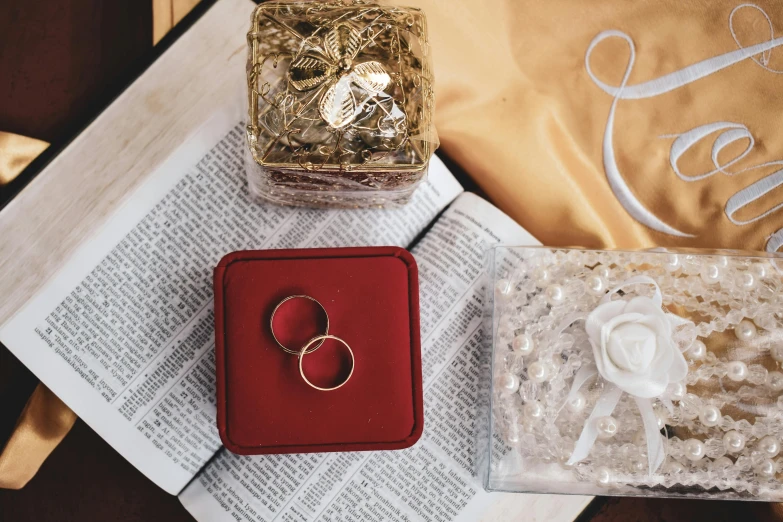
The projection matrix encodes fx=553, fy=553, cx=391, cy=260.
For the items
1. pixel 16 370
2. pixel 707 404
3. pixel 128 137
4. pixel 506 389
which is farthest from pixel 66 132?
pixel 707 404

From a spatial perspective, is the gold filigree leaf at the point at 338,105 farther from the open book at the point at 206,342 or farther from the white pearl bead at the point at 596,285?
the white pearl bead at the point at 596,285

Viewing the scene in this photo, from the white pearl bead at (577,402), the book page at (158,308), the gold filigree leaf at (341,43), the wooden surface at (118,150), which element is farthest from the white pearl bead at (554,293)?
the wooden surface at (118,150)

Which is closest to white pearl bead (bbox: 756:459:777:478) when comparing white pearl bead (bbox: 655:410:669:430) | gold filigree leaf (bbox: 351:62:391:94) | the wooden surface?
white pearl bead (bbox: 655:410:669:430)

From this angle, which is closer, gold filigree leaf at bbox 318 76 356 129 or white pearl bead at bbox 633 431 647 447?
gold filigree leaf at bbox 318 76 356 129

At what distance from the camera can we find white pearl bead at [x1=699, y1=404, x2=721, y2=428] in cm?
58

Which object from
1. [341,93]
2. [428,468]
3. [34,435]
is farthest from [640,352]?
[34,435]

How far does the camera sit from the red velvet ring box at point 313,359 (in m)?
0.55

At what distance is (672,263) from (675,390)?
5.4 inches

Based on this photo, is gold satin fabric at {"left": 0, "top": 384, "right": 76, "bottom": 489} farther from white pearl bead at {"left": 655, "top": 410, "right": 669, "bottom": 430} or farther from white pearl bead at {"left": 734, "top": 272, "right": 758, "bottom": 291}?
white pearl bead at {"left": 734, "top": 272, "right": 758, "bottom": 291}

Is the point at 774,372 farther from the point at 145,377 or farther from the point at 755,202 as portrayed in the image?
the point at 145,377

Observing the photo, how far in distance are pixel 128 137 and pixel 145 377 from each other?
11.3 inches

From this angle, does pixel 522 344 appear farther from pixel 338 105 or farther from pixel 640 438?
pixel 338 105

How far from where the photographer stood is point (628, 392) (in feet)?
1.87

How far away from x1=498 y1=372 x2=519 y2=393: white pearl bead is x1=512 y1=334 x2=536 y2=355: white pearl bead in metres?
0.03
